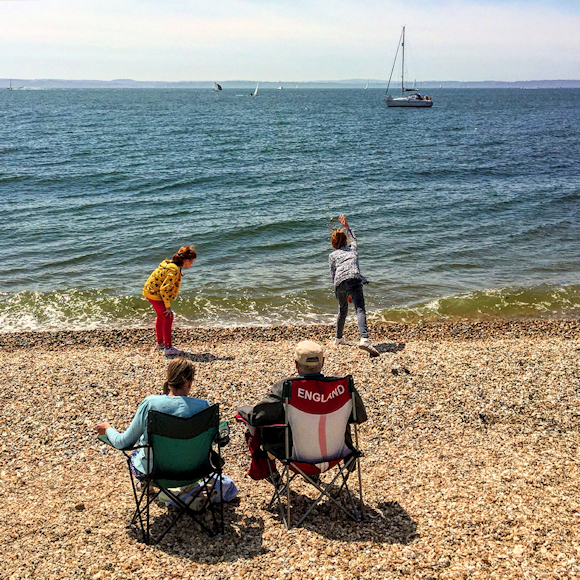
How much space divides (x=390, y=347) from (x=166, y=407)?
6.26 meters

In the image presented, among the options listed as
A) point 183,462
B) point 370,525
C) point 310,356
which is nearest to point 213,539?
point 183,462

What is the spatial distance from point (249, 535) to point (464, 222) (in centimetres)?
1883

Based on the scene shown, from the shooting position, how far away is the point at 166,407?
4555 mm

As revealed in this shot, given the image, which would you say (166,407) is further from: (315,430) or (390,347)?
(390,347)

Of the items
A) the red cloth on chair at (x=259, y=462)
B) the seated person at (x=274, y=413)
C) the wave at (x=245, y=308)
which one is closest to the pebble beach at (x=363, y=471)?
the red cloth on chair at (x=259, y=462)

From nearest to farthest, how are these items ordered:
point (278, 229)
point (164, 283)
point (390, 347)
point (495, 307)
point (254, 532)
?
point (254, 532)
point (164, 283)
point (390, 347)
point (495, 307)
point (278, 229)

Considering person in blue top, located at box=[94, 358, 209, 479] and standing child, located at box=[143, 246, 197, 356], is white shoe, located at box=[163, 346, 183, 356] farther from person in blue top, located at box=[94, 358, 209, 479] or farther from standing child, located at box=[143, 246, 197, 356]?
person in blue top, located at box=[94, 358, 209, 479]

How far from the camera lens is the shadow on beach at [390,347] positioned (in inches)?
391

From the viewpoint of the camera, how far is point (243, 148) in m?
41.5

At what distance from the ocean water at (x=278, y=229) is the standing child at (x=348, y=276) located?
3.19 meters

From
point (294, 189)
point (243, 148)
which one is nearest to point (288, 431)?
point (294, 189)

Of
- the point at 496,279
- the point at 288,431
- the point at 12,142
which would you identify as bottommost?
the point at 496,279

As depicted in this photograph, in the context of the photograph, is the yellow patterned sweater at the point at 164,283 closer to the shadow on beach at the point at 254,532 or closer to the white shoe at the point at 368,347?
the white shoe at the point at 368,347

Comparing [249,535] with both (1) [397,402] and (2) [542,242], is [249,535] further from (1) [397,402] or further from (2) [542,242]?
(2) [542,242]
